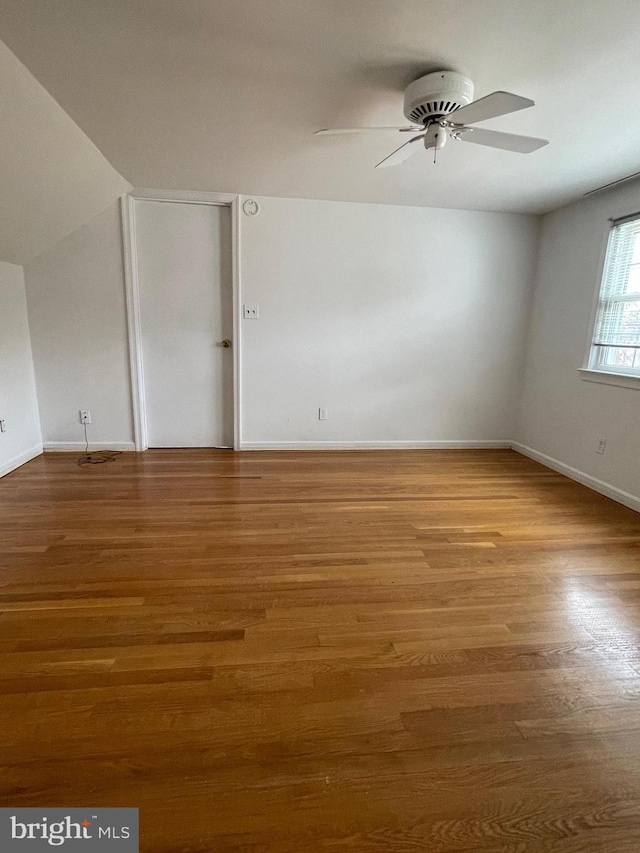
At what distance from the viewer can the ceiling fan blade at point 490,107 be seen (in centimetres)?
154

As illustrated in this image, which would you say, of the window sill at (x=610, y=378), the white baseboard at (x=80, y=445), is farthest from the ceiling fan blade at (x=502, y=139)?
the white baseboard at (x=80, y=445)

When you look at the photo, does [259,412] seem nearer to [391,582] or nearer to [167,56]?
[391,582]

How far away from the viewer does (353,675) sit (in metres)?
1.43

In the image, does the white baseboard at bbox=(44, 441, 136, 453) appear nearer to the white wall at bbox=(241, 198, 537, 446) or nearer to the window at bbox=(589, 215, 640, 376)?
the white wall at bbox=(241, 198, 537, 446)

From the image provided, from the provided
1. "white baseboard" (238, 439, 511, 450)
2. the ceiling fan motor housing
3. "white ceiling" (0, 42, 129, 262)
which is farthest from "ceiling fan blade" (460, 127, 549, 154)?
"white baseboard" (238, 439, 511, 450)

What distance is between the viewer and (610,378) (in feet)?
10.1

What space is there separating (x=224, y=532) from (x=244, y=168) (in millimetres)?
2478

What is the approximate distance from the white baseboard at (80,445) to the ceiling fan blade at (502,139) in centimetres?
347

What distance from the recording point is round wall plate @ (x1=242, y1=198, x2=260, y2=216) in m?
3.51

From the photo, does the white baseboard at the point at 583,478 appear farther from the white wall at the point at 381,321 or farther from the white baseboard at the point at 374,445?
the white wall at the point at 381,321

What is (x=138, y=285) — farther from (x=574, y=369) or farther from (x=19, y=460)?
(x=574, y=369)

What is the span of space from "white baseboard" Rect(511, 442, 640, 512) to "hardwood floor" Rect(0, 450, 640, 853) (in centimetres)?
26

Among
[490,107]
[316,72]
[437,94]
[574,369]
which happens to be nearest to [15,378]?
[316,72]

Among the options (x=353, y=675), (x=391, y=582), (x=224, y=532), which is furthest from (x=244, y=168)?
(x=353, y=675)
